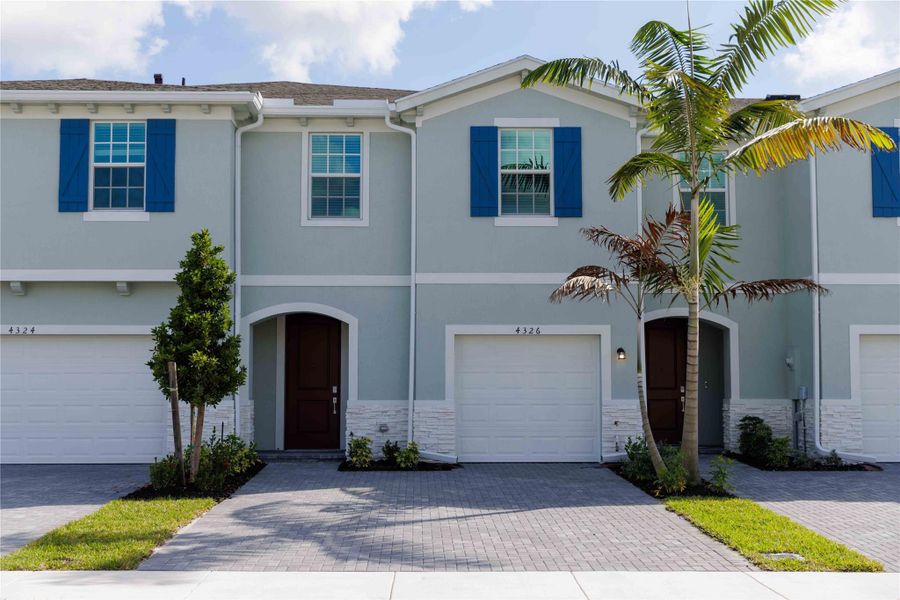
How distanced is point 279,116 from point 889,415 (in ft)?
37.7

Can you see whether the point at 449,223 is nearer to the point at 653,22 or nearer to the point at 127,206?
the point at 653,22

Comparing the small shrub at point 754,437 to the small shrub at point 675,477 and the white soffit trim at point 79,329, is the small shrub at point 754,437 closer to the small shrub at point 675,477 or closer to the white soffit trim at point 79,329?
the small shrub at point 675,477

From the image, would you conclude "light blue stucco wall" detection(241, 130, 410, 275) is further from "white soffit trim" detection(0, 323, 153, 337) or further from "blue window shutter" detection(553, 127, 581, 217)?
"blue window shutter" detection(553, 127, 581, 217)

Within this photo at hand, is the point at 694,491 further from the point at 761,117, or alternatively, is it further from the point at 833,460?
the point at 761,117

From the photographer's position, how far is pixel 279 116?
43.1 feet

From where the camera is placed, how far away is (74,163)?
12766 mm

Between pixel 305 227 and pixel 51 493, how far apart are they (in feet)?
18.3

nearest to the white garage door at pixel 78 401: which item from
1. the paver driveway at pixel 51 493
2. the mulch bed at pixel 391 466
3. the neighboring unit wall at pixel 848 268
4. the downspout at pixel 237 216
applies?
the paver driveway at pixel 51 493

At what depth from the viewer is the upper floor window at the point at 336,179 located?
1338cm

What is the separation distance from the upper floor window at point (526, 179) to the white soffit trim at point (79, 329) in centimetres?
644

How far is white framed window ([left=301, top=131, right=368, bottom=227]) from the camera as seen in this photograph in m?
13.4

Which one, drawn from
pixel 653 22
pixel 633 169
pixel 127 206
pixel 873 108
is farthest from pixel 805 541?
pixel 127 206

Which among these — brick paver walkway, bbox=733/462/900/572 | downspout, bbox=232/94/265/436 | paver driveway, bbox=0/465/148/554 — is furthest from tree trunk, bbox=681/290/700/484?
paver driveway, bbox=0/465/148/554

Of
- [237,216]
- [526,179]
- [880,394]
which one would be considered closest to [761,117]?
[526,179]
